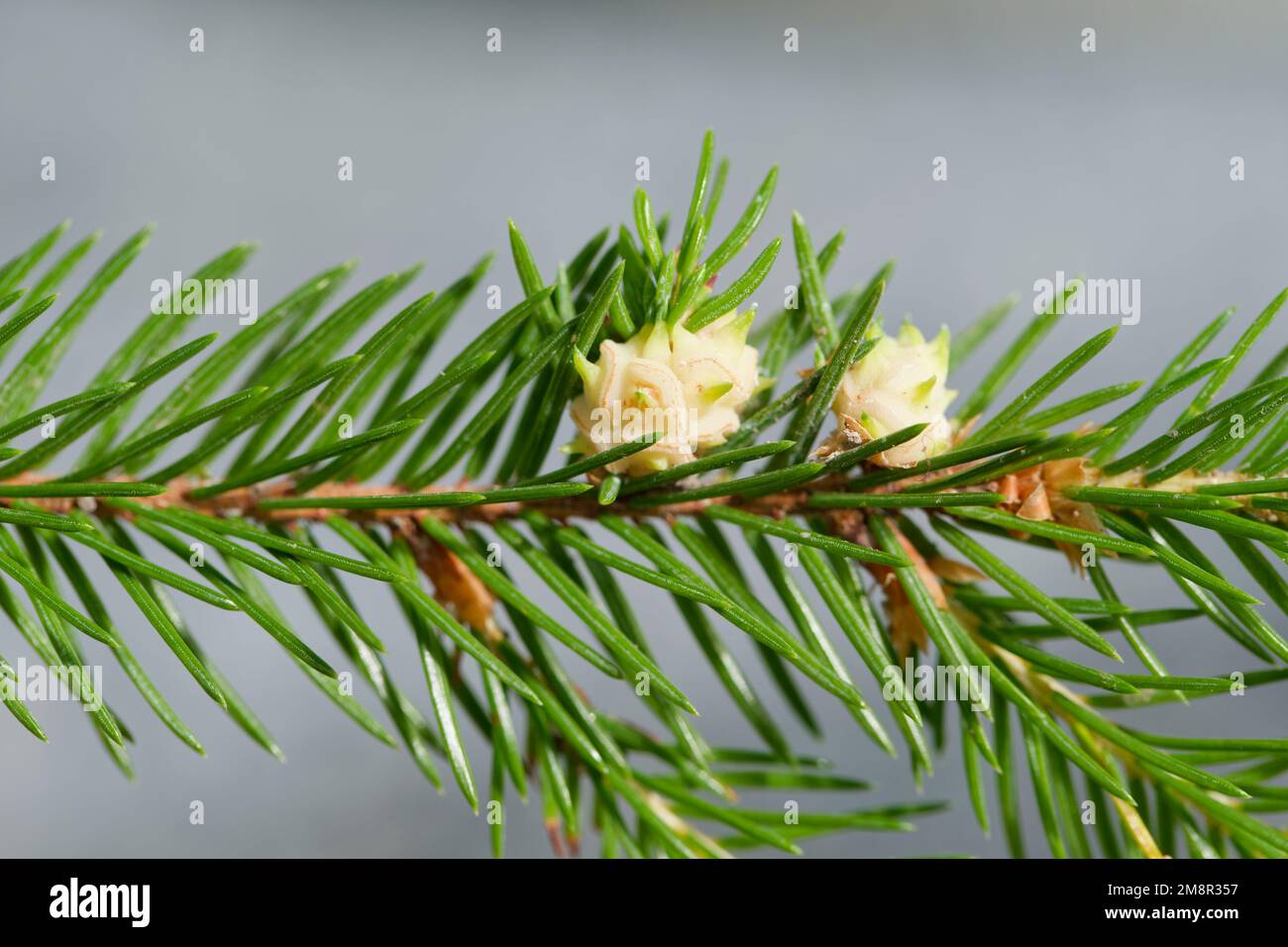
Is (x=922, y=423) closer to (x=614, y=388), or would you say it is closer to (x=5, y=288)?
(x=614, y=388)

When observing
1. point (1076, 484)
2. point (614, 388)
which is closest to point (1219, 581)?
point (1076, 484)

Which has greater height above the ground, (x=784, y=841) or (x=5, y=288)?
(x=5, y=288)

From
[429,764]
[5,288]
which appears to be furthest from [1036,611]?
[5,288]

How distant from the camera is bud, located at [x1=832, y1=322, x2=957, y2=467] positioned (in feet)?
0.90

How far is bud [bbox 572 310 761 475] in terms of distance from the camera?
0.87ft

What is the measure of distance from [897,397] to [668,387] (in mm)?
59

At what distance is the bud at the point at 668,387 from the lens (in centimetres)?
26

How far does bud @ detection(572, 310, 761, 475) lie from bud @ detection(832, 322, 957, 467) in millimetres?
27

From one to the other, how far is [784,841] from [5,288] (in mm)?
258

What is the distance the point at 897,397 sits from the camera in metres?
0.28

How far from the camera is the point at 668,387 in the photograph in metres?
0.26

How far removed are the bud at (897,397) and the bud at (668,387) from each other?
27 millimetres

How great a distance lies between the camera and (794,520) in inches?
11.7

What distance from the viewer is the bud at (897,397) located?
0.27 meters
